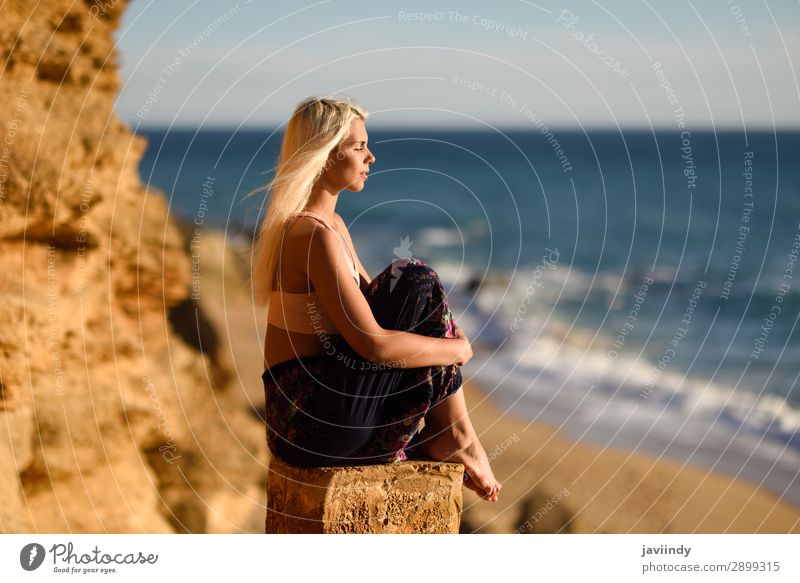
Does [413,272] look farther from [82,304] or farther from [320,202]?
[82,304]

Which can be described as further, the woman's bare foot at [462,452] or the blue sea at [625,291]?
the blue sea at [625,291]

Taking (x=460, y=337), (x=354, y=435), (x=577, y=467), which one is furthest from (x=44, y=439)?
(x=577, y=467)

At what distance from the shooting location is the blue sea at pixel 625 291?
1016 centimetres

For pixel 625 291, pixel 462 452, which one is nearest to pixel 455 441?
pixel 462 452

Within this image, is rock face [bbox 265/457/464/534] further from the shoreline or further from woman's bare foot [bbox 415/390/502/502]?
the shoreline

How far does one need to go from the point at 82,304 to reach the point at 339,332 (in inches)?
85.7

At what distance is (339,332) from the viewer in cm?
323

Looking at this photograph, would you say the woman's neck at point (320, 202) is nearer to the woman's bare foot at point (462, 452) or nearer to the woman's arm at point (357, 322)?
the woman's arm at point (357, 322)

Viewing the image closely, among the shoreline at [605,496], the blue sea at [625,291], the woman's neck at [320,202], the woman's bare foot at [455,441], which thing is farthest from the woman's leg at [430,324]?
the shoreline at [605,496]

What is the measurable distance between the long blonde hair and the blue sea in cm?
32

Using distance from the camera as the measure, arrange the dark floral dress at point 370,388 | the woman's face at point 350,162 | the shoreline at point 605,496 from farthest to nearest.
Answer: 1. the shoreline at point 605,496
2. the woman's face at point 350,162
3. the dark floral dress at point 370,388

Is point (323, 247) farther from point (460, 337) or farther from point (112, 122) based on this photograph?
point (112, 122)

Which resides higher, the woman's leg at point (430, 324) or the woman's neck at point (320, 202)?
the woman's neck at point (320, 202)

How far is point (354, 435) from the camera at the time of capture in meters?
3.22
